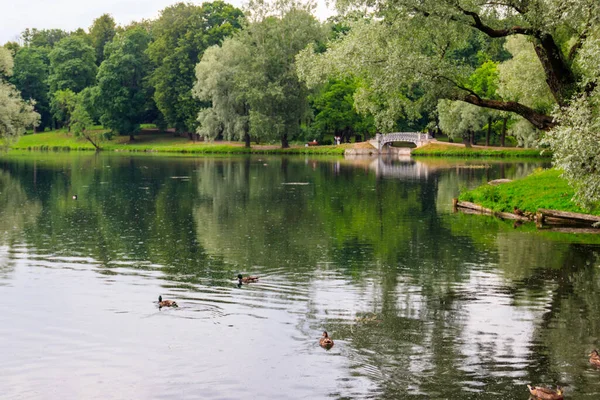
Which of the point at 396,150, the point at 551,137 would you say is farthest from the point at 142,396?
the point at 396,150

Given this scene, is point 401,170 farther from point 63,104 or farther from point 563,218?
point 63,104

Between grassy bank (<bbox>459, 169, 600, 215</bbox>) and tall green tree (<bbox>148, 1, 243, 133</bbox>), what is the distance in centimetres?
7975

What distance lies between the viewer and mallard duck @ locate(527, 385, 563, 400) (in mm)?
13125

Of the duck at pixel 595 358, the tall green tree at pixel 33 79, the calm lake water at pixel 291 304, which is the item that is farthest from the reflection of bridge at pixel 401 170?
the tall green tree at pixel 33 79

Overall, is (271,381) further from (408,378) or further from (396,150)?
(396,150)

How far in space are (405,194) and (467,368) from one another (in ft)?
113

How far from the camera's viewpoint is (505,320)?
18734mm

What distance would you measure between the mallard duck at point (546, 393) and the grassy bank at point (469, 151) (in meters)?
79.7

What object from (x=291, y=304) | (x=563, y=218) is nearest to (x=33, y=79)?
(x=563, y=218)

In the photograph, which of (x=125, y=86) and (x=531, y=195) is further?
(x=125, y=86)

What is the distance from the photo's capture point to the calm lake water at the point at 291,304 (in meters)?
14.8

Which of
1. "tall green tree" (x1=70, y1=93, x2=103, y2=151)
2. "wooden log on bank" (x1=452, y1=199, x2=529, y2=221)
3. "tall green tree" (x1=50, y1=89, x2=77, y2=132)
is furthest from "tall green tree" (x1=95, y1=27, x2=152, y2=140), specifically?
"wooden log on bank" (x1=452, y1=199, x2=529, y2=221)

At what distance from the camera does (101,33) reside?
15950cm

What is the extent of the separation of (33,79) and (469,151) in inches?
3516
